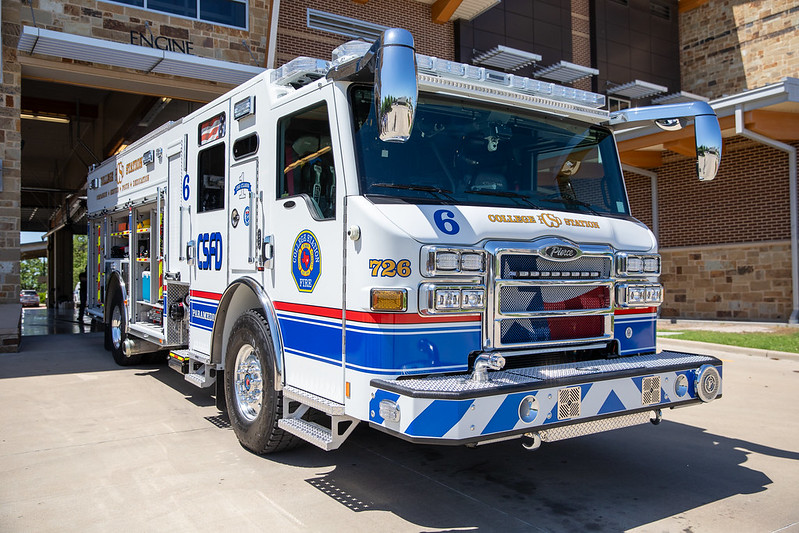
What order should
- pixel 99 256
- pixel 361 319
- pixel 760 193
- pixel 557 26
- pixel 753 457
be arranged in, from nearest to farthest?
pixel 361 319 < pixel 753 457 < pixel 99 256 < pixel 760 193 < pixel 557 26

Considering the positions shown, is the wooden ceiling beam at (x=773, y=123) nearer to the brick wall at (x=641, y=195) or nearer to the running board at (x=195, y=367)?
the brick wall at (x=641, y=195)

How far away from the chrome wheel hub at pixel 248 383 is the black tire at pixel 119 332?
391 centimetres

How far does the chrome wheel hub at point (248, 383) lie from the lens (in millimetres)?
4984

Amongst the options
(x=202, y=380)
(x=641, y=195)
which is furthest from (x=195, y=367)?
(x=641, y=195)

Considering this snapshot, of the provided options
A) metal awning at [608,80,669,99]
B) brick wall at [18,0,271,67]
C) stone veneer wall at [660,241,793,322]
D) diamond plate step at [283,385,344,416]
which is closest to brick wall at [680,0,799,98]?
metal awning at [608,80,669,99]

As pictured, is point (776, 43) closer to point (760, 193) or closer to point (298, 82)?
point (760, 193)

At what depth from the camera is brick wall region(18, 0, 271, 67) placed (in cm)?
1211

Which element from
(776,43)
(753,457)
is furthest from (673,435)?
(776,43)

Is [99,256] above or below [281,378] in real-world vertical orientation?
above

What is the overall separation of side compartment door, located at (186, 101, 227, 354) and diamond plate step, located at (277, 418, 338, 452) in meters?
1.50

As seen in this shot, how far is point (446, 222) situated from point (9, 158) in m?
11.1

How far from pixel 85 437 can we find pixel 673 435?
16.7 ft

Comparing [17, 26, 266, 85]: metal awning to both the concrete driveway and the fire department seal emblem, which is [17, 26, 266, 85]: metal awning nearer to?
the concrete driveway

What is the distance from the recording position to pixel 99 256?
1019 centimetres
